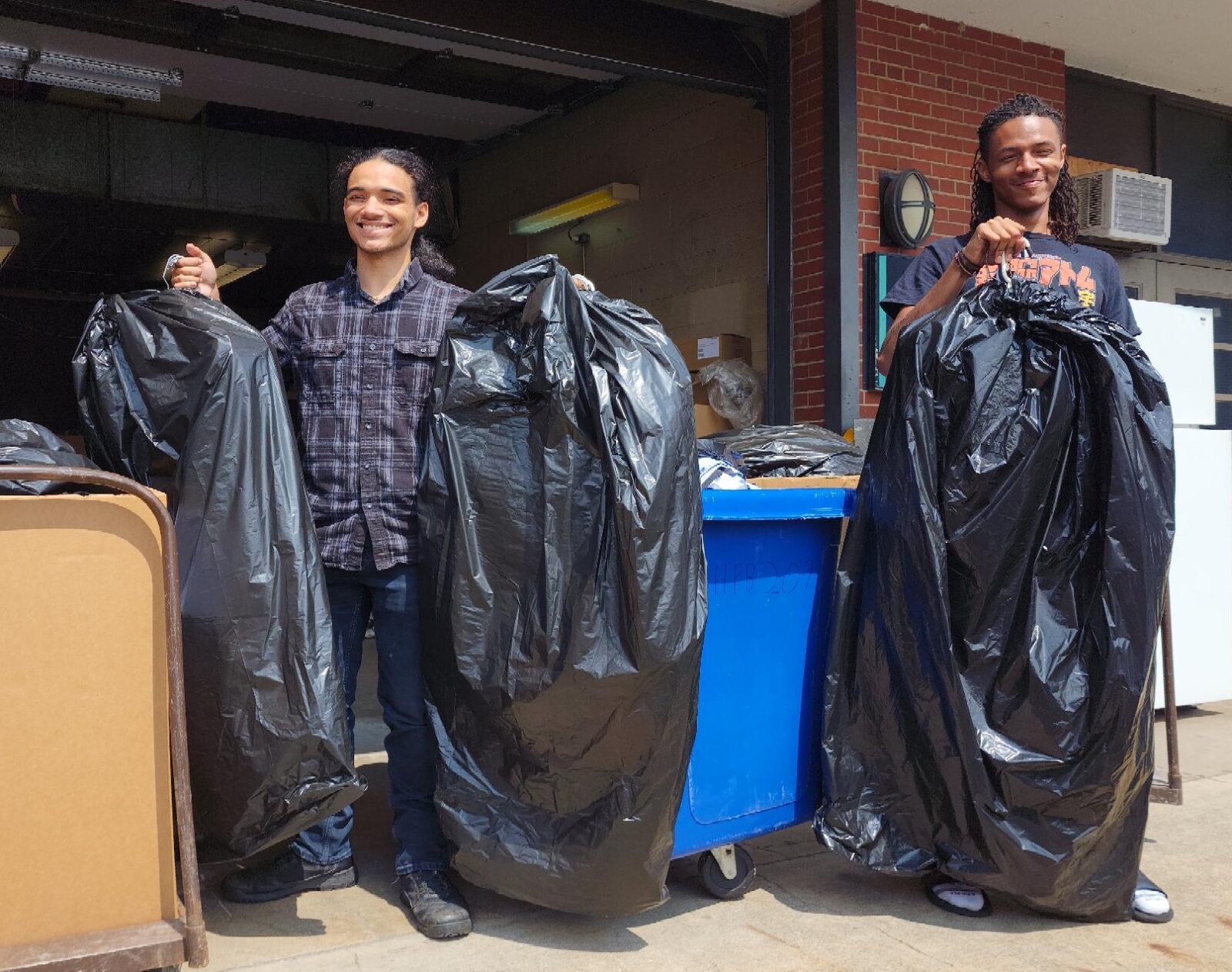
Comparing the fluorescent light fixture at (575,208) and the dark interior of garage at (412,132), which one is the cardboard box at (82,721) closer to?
the dark interior of garage at (412,132)

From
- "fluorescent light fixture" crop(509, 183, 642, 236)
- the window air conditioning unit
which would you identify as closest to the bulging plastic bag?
"fluorescent light fixture" crop(509, 183, 642, 236)

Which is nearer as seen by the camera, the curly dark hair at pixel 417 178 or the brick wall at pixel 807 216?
the curly dark hair at pixel 417 178

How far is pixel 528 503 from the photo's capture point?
2.39 m

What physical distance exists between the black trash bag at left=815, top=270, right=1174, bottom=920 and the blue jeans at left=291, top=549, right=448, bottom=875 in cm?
100

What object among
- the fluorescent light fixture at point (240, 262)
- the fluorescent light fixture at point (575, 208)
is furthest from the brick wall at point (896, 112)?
the fluorescent light fixture at point (240, 262)

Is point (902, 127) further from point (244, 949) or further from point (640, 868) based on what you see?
point (244, 949)

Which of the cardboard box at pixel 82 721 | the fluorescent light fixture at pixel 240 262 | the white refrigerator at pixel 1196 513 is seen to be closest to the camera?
the cardboard box at pixel 82 721

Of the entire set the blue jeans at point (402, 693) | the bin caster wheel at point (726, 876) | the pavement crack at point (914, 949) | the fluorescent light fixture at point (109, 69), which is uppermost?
the fluorescent light fixture at point (109, 69)

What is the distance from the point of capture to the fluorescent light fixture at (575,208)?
7555mm

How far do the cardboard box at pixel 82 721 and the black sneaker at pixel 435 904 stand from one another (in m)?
0.59

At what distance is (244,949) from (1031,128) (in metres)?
2.49

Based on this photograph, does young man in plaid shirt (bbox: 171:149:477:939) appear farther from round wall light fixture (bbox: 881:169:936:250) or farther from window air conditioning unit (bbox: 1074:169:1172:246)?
window air conditioning unit (bbox: 1074:169:1172:246)

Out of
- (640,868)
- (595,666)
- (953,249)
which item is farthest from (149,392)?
(953,249)

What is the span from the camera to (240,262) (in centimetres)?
1043
